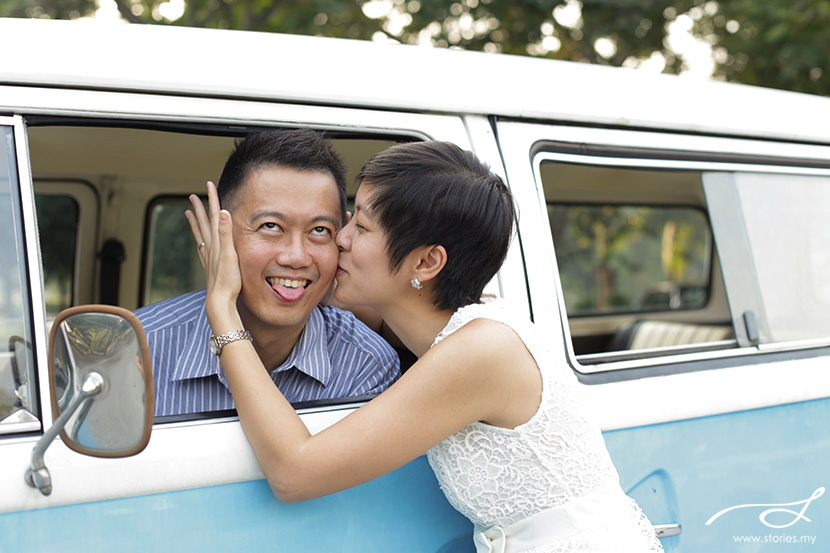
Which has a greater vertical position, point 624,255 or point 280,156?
point 624,255

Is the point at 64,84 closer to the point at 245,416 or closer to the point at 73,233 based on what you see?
the point at 245,416

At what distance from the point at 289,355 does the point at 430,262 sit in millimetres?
605

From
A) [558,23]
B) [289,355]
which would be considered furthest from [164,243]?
[558,23]

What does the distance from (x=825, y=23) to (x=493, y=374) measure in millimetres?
7681

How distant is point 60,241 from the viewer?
338cm

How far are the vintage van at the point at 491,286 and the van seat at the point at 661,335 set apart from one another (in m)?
2.04

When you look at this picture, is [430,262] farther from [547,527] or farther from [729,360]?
[729,360]

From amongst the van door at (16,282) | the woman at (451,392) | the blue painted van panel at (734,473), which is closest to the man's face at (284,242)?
the woman at (451,392)

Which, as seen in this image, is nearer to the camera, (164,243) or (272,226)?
(272,226)

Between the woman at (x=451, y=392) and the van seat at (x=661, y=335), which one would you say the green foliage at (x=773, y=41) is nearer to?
the van seat at (x=661, y=335)

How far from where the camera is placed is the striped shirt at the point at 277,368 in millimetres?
1794

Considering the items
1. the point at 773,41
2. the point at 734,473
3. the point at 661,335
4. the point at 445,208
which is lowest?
the point at 734,473

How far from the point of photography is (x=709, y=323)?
17.5 feet

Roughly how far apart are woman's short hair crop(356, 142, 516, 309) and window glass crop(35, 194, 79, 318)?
6.93 feet
